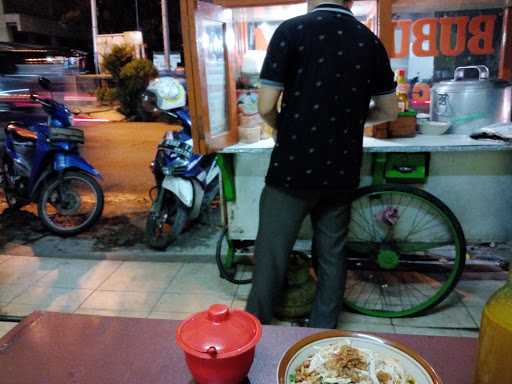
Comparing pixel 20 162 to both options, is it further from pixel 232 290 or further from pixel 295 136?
pixel 295 136

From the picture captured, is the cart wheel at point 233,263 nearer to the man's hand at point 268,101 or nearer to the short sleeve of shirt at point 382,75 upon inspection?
the man's hand at point 268,101

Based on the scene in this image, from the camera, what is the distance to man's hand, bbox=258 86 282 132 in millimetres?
A: 2258

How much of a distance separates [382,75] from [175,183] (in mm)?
2237

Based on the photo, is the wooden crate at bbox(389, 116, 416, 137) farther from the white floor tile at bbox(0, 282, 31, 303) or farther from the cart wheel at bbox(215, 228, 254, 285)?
the white floor tile at bbox(0, 282, 31, 303)

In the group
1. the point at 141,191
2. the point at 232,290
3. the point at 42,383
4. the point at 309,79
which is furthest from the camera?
the point at 141,191

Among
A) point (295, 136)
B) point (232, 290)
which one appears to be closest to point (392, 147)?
point (295, 136)

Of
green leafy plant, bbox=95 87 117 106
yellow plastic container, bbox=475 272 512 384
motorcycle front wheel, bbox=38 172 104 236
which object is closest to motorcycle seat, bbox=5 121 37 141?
motorcycle front wheel, bbox=38 172 104 236

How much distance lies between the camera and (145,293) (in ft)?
11.5

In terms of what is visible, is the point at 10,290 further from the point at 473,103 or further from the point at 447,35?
the point at 447,35

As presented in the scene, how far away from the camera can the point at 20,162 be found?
15.5ft

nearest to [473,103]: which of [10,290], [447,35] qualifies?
[447,35]

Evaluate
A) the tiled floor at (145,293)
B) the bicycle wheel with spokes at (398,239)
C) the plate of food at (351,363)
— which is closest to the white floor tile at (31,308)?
the tiled floor at (145,293)

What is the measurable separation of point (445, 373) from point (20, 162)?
15.3ft

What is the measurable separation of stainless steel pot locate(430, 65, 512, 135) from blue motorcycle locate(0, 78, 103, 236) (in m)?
3.19
